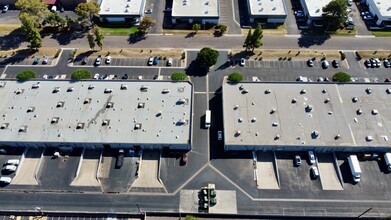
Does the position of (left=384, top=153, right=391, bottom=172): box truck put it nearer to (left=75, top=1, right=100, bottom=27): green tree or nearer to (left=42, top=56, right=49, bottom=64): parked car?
(left=75, top=1, right=100, bottom=27): green tree

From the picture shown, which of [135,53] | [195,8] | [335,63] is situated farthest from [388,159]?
[135,53]

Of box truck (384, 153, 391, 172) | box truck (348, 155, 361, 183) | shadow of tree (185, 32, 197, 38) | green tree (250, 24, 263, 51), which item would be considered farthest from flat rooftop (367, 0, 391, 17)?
shadow of tree (185, 32, 197, 38)

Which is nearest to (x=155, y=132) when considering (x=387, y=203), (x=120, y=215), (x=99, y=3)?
(x=120, y=215)

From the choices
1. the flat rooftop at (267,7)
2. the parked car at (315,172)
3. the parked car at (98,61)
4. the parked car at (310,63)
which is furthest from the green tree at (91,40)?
the parked car at (315,172)

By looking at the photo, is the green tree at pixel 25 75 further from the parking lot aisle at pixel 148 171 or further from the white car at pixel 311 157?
the white car at pixel 311 157

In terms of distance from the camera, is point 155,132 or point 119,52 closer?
point 155,132

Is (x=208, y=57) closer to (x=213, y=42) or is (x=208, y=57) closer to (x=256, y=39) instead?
(x=213, y=42)

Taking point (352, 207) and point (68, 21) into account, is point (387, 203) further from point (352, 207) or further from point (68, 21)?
point (68, 21)
